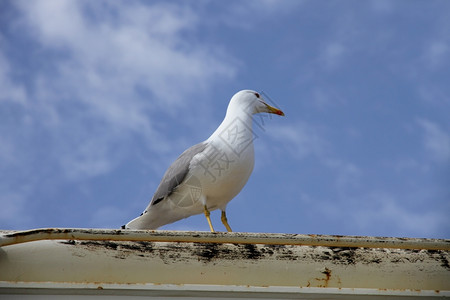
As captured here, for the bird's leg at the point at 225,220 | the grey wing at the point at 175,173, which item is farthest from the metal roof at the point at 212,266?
the bird's leg at the point at 225,220

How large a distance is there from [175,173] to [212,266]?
4.53 m

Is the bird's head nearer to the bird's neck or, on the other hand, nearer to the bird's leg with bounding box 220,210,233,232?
the bird's neck

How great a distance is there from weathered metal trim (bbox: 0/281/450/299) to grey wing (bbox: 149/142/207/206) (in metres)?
4.43

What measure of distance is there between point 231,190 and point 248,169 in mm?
328

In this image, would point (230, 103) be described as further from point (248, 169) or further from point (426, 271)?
point (426, 271)

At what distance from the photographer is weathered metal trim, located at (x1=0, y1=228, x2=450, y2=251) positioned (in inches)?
116

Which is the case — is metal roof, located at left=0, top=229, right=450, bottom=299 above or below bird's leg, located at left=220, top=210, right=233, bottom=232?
below

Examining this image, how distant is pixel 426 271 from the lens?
3080mm

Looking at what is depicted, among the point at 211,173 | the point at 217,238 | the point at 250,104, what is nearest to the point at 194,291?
the point at 217,238

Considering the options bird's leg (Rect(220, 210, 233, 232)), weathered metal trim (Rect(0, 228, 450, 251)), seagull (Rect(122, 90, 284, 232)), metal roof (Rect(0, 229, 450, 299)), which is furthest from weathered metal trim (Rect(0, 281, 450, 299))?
bird's leg (Rect(220, 210, 233, 232))


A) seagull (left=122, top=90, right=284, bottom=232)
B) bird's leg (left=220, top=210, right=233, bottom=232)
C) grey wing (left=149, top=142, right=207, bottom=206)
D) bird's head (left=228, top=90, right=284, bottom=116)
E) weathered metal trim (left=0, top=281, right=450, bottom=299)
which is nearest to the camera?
weathered metal trim (left=0, top=281, right=450, bottom=299)

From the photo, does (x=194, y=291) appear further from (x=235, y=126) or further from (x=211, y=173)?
(x=235, y=126)

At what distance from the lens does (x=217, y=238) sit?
304cm

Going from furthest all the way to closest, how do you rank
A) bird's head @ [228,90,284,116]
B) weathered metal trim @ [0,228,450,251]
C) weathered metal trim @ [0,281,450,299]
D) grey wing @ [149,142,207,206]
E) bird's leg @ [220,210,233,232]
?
bird's head @ [228,90,284,116]
bird's leg @ [220,210,233,232]
grey wing @ [149,142,207,206]
weathered metal trim @ [0,228,450,251]
weathered metal trim @ [0,281,450,299]
